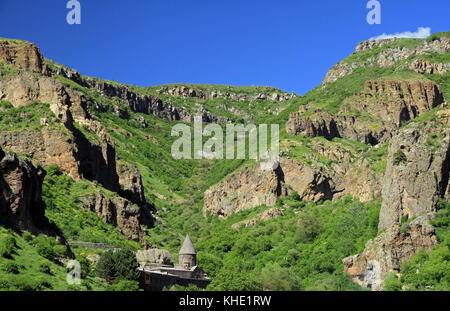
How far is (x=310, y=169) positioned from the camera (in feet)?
546

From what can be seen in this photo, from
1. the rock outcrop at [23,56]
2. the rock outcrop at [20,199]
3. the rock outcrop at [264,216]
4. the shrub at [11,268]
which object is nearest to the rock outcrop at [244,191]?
the rock outcrop at [264,216]

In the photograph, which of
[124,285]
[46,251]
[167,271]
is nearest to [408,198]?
[167,271]

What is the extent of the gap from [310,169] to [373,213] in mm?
49447

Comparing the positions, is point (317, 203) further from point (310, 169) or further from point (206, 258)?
point (206, 258)

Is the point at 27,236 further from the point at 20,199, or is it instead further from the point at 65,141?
the point at 65,141

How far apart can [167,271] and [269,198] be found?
235ft

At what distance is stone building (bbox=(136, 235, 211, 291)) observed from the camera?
3718 inches

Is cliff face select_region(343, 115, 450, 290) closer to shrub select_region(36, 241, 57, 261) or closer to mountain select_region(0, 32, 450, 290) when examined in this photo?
mountain select_region(0, 32, 450, 290)

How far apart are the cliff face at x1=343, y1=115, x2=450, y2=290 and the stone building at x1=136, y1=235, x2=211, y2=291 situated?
75.3 ft

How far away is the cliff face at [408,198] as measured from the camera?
92812 millimetres

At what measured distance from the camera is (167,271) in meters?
102

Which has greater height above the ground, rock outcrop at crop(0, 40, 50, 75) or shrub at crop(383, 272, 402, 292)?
rock outcrop at crop(0, 40, 50, 75)

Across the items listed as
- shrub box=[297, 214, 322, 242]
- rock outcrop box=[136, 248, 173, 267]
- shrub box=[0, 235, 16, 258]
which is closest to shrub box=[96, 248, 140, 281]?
shrub box=[0, 235, 16, 258]
